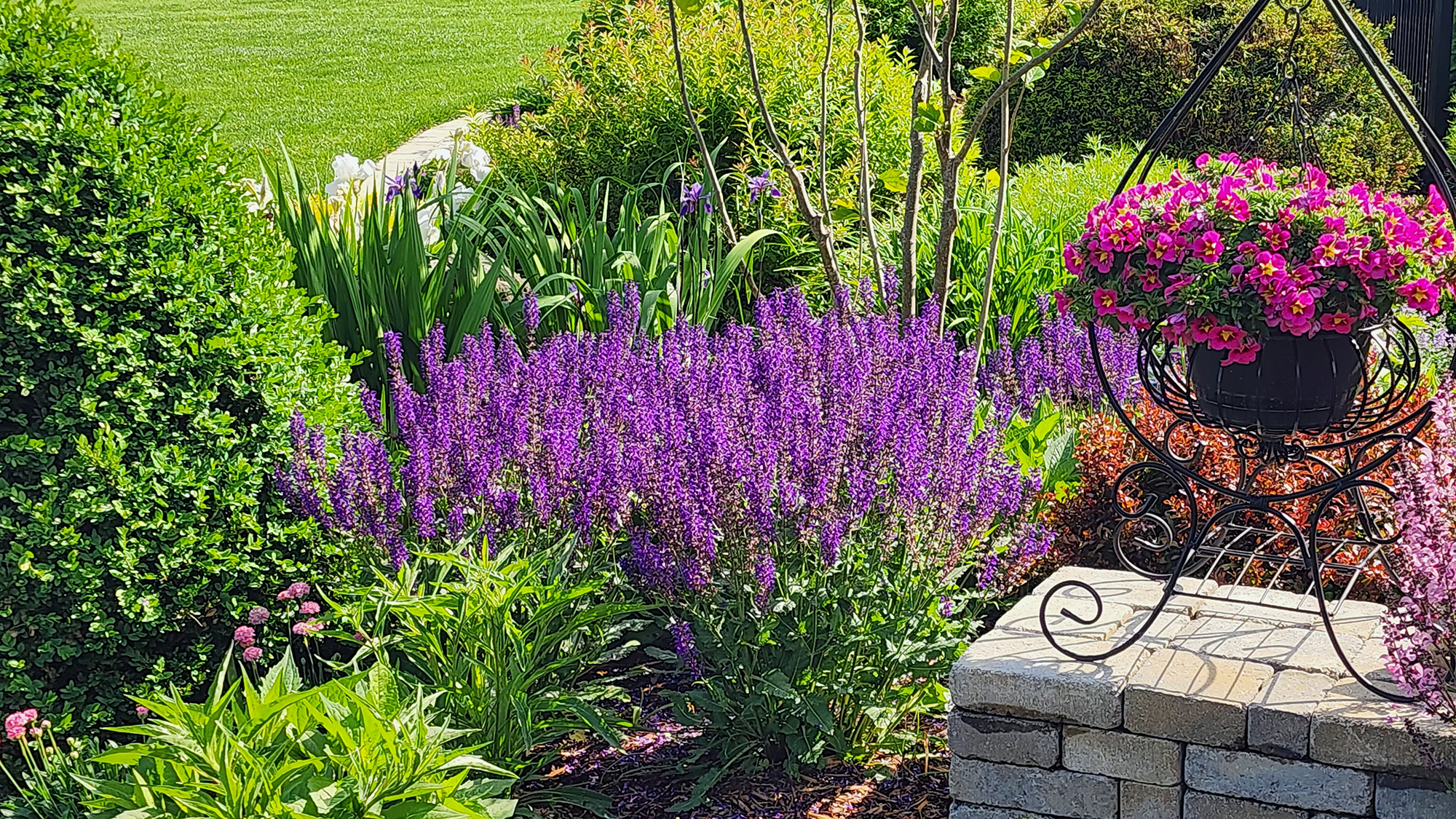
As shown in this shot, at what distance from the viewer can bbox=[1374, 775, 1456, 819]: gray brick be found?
7.41 ft

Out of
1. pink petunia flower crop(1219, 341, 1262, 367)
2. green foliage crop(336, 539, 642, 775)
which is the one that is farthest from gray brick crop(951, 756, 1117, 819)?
pink petunia flower crop(1219, 341, 1262, 367)

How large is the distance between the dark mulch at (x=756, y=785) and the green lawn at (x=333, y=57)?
31.1ft

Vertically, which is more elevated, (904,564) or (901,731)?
(904,564)

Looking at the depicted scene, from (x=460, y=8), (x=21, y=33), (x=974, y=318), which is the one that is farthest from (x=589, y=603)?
(x=460, y=8)

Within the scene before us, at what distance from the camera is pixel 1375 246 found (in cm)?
241

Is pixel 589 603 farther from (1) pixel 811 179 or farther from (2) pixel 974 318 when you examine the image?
(1) pixel 811 179

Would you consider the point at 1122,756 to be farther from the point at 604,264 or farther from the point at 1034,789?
the point at 604,264

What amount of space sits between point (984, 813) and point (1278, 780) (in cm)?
55

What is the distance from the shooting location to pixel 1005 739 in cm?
254

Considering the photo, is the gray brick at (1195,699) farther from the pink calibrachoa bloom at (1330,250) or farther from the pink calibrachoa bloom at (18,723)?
the pink calibrachoa bloom at (18,723)

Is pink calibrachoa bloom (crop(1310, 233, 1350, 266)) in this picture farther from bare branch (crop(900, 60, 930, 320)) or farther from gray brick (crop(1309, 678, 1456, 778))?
bare branch (crop(900, 60, 930, 320))

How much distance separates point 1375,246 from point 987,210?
319cm

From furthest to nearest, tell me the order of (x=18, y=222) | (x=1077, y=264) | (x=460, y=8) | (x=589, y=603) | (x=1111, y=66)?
(x=460, y=8) < (x=1111, y=66) < (x=589, y=603) < (x=18, y=222) < (x=1077, y=264)

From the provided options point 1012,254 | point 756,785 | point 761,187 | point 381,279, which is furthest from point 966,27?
point 756,785
